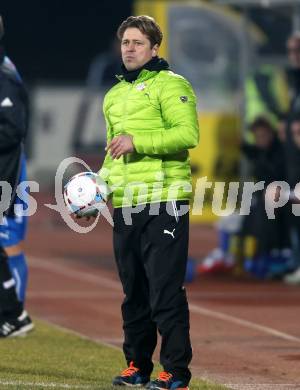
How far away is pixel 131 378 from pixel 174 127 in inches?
61.3

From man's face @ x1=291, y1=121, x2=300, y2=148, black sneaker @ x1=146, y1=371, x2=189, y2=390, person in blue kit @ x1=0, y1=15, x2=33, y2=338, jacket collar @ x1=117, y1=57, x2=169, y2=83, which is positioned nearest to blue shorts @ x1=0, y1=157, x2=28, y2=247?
person in blue kit @ x1=0, y1=15, x2=33, y2=338

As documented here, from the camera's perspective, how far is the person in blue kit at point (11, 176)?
11766mm

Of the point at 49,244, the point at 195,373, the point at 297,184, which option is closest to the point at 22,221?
the point at 195,373

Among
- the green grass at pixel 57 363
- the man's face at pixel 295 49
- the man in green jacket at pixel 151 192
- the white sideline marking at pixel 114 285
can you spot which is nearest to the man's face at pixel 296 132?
the man's face at pixel 295 49

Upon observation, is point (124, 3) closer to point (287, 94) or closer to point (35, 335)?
point (287, 94)

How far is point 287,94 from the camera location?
75.9 feet

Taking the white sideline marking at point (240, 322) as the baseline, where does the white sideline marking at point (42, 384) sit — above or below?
above

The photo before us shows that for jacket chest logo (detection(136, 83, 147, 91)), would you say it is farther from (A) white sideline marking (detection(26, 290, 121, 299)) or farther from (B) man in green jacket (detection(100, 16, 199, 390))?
(A) white sideline marking (detection(26, 290, 121, 299))

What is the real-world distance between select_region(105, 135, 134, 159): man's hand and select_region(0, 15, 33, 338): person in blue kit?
278 centimetres

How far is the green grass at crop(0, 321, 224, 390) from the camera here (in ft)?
Answer: 31.2

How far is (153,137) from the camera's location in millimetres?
9133

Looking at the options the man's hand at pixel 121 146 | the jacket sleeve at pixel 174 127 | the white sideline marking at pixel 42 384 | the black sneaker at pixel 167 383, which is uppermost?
the jacket sleeve at pixel 174 127

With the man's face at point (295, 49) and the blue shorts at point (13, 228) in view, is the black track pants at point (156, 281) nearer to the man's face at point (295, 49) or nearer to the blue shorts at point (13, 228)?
the blue shorts at point (13, 228)

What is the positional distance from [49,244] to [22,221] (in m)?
9.79
